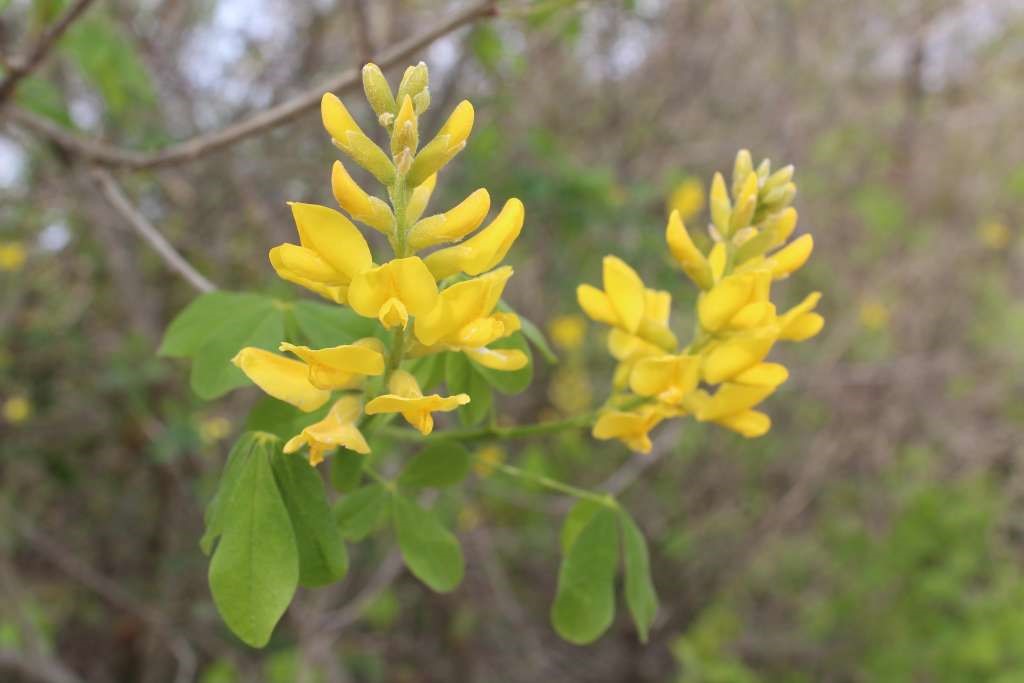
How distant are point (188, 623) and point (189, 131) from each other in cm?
204

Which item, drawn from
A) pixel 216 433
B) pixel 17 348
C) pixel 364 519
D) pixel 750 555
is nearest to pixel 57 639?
pixel 17 348

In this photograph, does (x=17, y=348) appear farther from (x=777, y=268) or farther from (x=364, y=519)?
(x=777, y=268)

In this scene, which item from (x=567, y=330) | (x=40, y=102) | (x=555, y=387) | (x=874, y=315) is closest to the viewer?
(x=40, y=102)

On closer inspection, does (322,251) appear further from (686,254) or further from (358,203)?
(686,254)

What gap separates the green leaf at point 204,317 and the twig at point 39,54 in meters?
0.60

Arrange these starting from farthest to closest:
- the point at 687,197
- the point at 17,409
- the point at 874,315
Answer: the point at 874,315
the point at 687,197
the point at 17,409

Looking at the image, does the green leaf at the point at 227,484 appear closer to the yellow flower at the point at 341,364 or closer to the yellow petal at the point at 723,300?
the yellow flower at the point at 341,364

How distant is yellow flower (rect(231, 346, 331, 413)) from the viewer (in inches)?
34.4

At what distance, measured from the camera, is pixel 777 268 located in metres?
1.08

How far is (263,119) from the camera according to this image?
150 centimetres

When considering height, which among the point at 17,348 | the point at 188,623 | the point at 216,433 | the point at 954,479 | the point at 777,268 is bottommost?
the point at 954,479

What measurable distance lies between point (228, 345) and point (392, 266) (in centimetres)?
40

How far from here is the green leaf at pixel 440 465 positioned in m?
1.08

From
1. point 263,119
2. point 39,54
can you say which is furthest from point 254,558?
point 39,54
